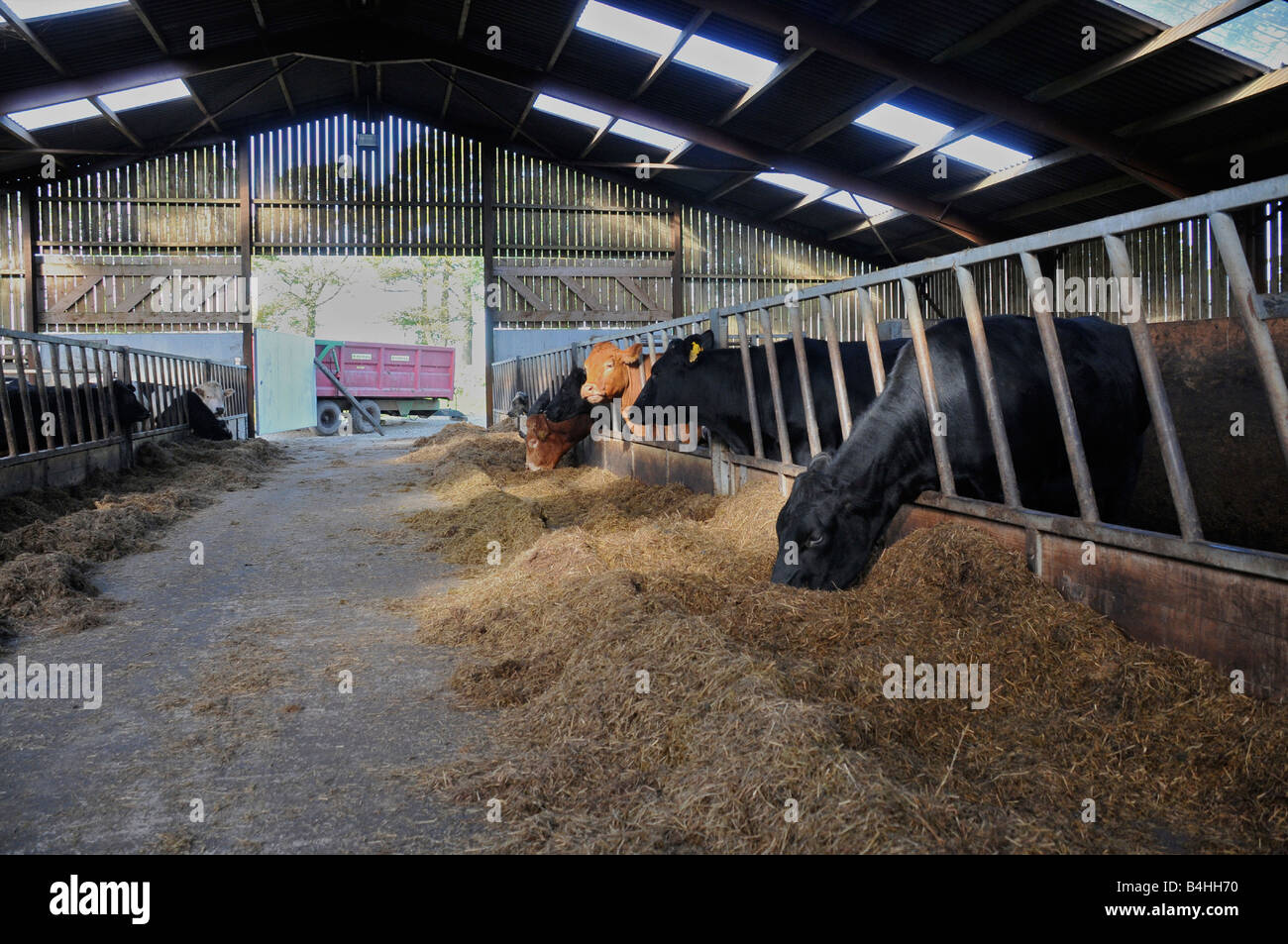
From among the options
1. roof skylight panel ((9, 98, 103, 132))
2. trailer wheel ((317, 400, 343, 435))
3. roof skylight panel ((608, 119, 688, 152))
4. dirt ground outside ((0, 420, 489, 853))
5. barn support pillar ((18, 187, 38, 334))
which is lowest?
dirt ground outside ((0, 420, 489, 853))

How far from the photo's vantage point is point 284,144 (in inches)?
753

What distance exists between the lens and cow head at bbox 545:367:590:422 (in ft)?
37.2

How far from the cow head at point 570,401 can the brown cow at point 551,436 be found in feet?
0.26

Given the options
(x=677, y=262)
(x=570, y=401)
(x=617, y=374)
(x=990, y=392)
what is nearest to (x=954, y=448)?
(x=990, y=392)

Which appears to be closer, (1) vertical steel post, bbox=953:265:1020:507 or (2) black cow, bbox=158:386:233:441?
(1) vertical steel post, bbox=953:265:1020:507

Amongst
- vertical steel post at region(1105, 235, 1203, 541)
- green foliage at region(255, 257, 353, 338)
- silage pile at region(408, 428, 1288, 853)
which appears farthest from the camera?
green foliage at region(255, 257, 353, 338)

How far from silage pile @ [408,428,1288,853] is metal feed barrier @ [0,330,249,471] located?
6.50m

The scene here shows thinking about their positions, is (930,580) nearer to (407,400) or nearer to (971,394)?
(971,394)

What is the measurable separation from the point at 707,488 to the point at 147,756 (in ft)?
17.3

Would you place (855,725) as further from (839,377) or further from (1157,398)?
(839,377)

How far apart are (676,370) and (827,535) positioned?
11.6ft

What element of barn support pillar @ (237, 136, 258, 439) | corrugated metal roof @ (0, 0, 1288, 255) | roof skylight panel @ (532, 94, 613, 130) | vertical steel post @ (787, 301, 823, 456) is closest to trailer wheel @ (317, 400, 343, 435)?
barn support pillar @ (237, 136, 258, 439)

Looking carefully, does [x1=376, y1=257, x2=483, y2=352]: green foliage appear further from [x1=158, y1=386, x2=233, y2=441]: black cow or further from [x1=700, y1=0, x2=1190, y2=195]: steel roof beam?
[x1=700, y1=0, x2=1190, y2=195]: steel roof beam
